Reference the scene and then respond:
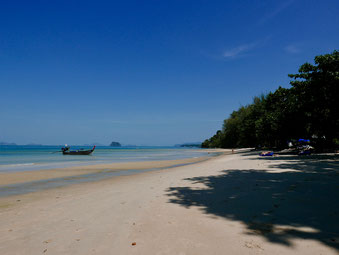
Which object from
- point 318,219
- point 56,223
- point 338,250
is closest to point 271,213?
point 318,219

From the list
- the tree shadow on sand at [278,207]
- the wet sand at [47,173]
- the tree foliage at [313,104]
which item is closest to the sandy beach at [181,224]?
the tree shadow on sand at [278,207]

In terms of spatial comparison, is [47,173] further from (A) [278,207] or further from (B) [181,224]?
(A) [278,207]

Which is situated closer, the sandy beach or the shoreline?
the sandy beach

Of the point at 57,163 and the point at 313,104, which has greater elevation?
the point at 313,104

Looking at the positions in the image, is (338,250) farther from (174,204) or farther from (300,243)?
(174,204)

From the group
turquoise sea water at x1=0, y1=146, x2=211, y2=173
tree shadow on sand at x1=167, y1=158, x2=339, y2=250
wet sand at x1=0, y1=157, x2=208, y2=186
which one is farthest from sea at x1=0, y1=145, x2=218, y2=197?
tree shadow on sand at x1=167, y1=158, x2=339, y2=250

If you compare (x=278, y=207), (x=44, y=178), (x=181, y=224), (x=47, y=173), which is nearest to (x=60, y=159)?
(x=47, y=173)

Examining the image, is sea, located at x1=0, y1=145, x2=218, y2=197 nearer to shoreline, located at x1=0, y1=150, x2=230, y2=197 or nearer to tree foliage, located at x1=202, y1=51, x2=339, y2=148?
shoreline, located at x1=0, y1=150, x2=230, y2=197

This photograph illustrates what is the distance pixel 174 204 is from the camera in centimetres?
603

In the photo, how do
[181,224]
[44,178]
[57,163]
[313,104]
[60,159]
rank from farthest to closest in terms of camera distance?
[60,159] → [57,163] → [313,104] → [44,178] → [181,224]

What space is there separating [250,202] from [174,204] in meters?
2.22

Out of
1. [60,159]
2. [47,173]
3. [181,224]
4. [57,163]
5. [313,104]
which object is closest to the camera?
[181,224]

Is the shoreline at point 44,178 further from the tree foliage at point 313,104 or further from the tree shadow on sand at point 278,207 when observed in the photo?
the tree foliage at point 313,104

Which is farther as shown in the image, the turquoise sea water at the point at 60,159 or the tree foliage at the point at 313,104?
the turquoise sea water at the point at 60,159
